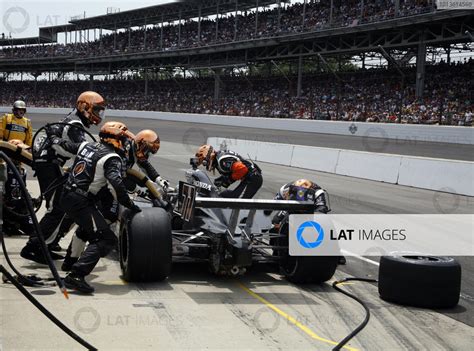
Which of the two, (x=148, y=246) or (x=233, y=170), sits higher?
(x=233, y=170)

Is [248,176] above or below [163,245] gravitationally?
above

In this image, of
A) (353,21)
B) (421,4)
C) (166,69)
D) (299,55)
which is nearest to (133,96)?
(166,69)

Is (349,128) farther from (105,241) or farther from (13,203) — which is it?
(105,241)

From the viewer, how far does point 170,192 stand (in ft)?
26.7

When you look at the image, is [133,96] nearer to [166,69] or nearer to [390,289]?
[166,69]

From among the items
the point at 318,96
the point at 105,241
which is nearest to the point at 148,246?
the point at 105,241

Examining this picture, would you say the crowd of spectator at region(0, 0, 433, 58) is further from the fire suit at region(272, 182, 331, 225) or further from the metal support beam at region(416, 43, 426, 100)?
the fire suit at region(272, 182, 331, 225)

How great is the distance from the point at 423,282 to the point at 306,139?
Result: 25460 mm

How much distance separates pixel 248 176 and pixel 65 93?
62.6 metres

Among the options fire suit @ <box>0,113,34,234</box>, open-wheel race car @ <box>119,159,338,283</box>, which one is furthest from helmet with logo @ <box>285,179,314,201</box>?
fire suit @ <box>0,113,34,234</box>

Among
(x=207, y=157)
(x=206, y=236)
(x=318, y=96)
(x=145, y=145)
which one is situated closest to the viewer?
(x=206, y=236)

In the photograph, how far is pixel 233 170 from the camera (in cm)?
815

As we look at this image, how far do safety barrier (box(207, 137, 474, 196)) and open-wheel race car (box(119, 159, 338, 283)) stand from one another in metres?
4.23

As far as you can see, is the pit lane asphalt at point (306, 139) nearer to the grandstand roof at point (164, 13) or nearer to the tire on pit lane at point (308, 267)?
the grandstand roof at point (164, 13)
